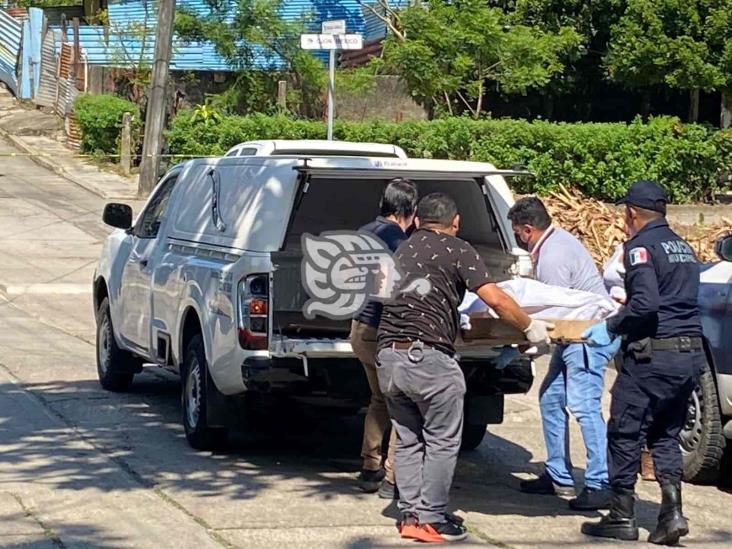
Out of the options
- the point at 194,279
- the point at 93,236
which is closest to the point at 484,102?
the point at 93,236

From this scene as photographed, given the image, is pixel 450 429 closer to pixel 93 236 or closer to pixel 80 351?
pixel 80 351

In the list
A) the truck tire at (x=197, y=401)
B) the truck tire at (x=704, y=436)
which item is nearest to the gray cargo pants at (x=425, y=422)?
the truck tire at (x=197, y=401)

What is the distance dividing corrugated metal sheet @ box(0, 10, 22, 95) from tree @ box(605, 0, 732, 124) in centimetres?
1763

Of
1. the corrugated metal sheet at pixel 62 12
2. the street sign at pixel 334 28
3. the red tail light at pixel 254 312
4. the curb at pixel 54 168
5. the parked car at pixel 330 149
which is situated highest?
the corrugated metal sheet at pixel 62 12

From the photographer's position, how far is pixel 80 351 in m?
13.5

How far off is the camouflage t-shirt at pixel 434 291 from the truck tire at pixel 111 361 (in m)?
4.77

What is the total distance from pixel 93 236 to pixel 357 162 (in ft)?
47.3

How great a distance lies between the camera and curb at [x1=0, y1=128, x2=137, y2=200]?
2570cm

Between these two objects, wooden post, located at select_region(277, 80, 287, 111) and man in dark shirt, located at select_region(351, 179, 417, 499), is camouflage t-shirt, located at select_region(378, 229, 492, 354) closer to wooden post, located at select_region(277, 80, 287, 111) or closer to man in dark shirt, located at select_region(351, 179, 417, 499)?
man in dark shirt, located at select_region(351, 179, 417, 499)

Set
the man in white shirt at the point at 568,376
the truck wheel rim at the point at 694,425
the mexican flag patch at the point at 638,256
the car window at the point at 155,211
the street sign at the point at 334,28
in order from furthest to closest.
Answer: the street sign at the point at 334,28
the car window at the point at 155,211
the truck wheel rim at the point at 694,425
the man in white shirt at the point at 568,376
the mexican flag patch at the point at 638,256

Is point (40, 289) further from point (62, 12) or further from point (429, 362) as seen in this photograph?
point (62, 12)

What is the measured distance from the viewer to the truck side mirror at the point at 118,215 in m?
10.6

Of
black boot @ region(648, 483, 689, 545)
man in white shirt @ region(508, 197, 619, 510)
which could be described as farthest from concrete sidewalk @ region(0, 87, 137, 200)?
black boot @ region(648, 483, 689, 545)

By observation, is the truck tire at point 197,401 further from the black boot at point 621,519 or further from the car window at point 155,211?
the black boot at point 621,519
